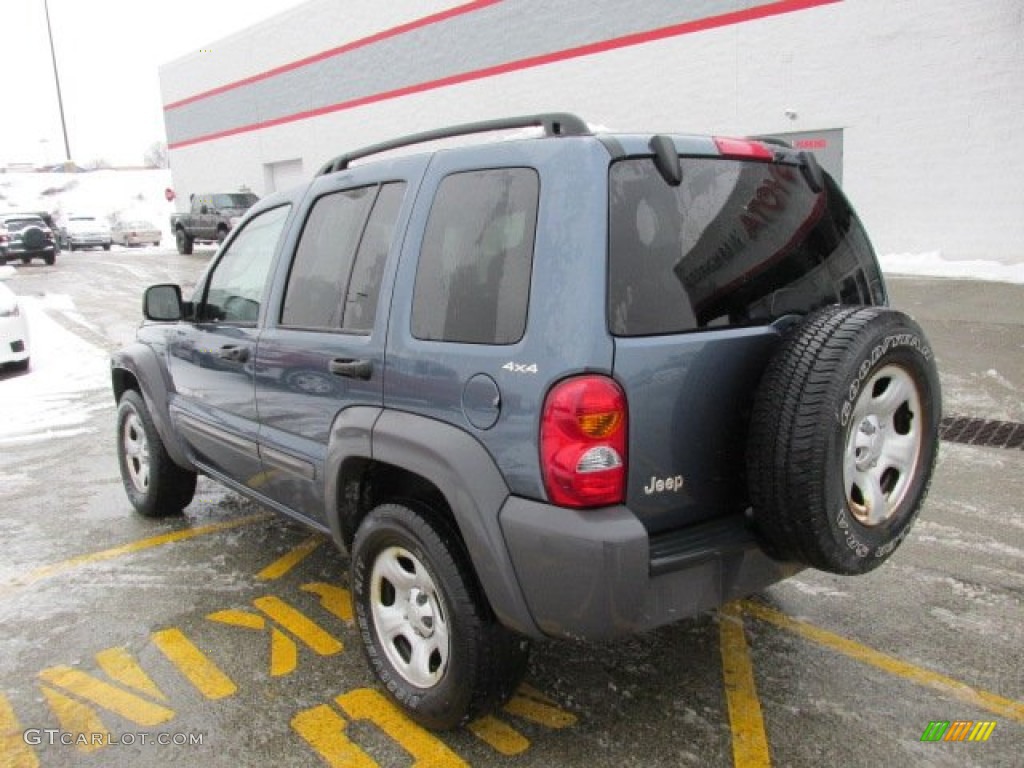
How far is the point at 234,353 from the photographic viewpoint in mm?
3658

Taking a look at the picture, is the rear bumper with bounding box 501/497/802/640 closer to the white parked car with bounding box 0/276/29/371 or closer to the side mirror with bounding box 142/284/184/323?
the side mirror with bounding box 142/284/184/323

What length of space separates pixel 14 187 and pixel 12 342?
60785mm

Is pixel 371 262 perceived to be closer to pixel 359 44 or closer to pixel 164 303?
pixel 164 303

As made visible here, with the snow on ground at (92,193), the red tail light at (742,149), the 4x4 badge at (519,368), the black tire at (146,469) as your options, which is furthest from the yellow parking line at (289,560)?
the snow on ground at (92,193)

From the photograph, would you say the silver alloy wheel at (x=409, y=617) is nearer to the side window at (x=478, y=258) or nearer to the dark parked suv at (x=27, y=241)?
the side window at (x=478, y=258)

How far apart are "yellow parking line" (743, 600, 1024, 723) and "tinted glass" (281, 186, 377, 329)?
2.13 meters

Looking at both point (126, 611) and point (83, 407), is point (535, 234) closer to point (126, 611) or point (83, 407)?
point (126, 611)

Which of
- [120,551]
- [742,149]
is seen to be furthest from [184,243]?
[742,149]

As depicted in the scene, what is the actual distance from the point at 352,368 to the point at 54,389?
286 inches

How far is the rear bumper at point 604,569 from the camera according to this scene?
2.20m

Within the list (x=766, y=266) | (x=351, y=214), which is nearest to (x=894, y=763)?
(x=766, y=266)

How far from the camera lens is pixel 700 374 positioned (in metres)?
2.43

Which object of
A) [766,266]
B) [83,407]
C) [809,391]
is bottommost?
[83,407]

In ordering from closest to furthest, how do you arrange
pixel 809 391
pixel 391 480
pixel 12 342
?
pixel 809 391, pixel 391 480, pixel 12 342
